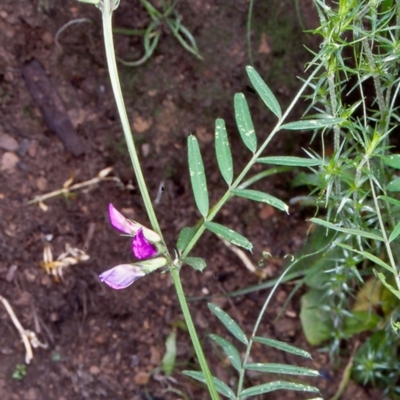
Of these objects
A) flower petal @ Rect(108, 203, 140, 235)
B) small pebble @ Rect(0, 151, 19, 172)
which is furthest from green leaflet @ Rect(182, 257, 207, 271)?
small pebble @ Rect(0, 151, 19, 172)

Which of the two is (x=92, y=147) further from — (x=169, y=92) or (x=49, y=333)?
(x=49, y=333)

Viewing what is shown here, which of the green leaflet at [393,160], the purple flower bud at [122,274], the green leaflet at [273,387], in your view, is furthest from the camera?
the green leaflet at [273,387]

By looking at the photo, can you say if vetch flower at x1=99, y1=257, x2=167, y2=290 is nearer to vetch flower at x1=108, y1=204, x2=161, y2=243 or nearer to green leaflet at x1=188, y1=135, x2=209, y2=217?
vetch flower at x1=108, y1=204, x2=161, y2=243

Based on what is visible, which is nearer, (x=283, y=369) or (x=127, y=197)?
(x=283, y=369)

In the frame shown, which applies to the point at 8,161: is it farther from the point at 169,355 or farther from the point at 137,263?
the point at 137,263

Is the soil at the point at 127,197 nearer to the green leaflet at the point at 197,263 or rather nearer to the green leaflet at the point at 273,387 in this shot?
the green leaflet at the point at 273,387

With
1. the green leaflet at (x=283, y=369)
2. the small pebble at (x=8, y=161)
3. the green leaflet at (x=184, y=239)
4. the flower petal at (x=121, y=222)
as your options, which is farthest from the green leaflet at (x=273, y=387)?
the small pebble at (x=8, y=161)

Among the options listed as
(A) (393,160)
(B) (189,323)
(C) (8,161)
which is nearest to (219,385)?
(B) (189,323)

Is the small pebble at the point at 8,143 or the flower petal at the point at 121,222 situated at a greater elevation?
the flower petal at the point at 121,222
